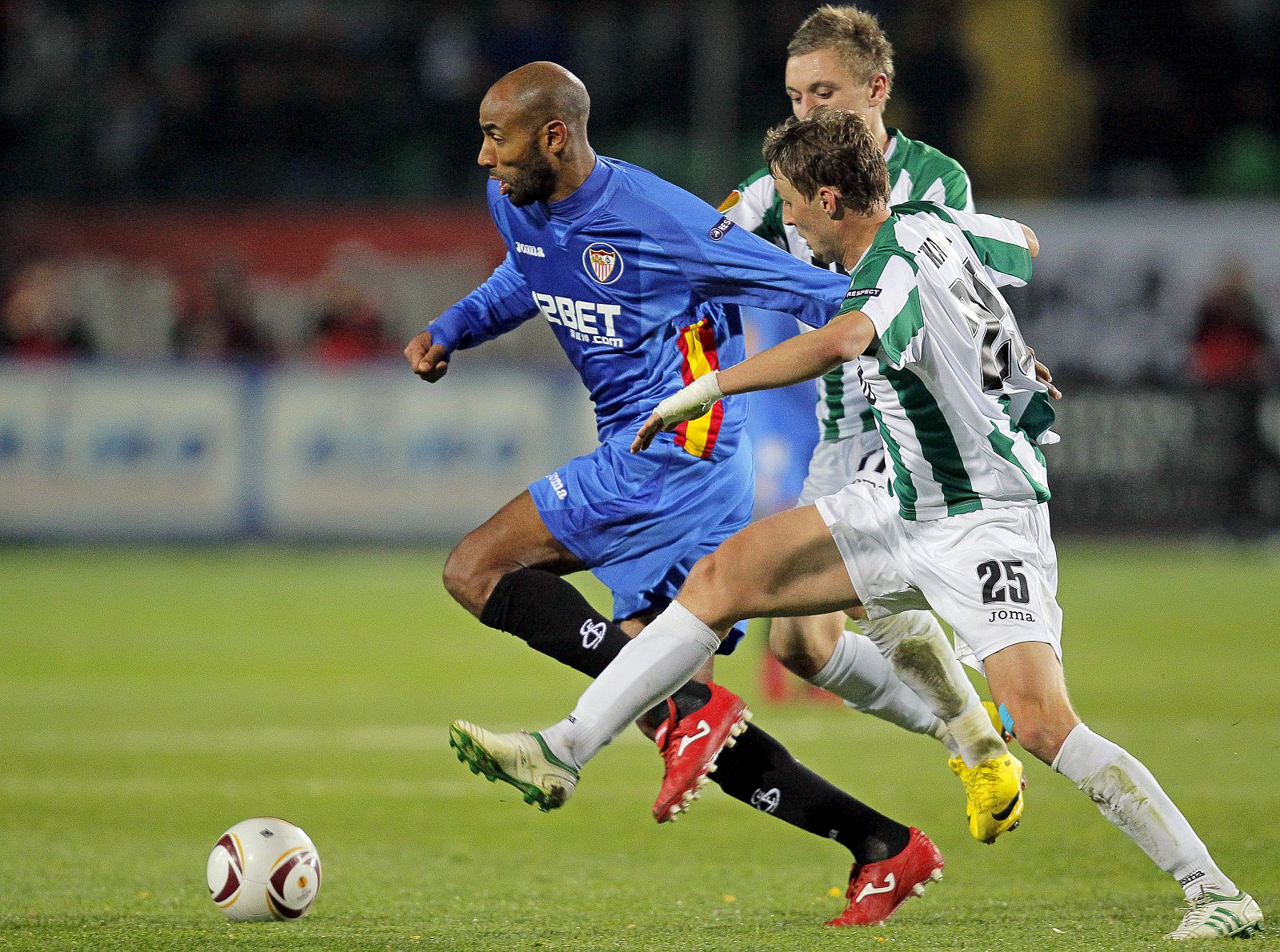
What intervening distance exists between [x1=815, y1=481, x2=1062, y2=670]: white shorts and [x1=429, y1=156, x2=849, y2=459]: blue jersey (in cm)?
65

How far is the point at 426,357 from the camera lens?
18.8ft

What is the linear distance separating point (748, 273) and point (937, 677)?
1468 mm

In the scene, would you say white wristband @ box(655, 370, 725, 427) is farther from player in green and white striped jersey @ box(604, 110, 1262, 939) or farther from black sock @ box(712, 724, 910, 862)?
black sock @ box(712, 724, 910, 862)

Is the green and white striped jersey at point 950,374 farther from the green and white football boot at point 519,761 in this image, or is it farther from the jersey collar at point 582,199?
the green and white football boot at point 519,761

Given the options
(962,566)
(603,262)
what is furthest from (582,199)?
(962,566)

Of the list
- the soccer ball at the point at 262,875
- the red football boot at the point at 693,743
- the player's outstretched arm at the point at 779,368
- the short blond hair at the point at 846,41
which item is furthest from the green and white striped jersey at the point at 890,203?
the soccer ball at the point at 262,875

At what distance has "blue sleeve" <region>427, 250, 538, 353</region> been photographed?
19.1 feet

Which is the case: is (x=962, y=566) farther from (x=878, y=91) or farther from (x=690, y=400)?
(x=878, y=91)

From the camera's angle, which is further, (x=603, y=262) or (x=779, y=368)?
(x=603, y=262)

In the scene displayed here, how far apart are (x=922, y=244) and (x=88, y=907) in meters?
3.25

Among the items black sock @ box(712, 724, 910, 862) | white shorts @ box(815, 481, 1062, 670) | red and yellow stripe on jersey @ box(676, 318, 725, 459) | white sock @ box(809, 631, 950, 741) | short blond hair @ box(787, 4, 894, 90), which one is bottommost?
black sock @ box(712, 724, 910, 862)

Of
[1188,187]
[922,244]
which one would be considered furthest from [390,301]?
[922,244]

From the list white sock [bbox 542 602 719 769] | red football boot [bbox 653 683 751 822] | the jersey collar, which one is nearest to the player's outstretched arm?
white sock [bbox 542 602 719 769]

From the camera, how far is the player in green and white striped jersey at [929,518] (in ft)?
15.1
